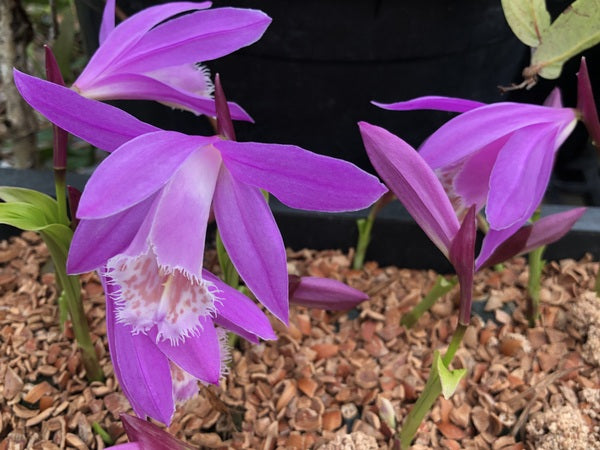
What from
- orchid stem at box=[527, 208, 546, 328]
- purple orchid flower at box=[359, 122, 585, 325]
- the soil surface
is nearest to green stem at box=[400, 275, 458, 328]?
the soil surface

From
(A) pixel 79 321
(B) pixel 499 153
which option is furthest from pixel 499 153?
(A) pixel 79 321

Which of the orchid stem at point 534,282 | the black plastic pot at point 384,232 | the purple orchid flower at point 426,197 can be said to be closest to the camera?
the purple orchid flower at point 426,197

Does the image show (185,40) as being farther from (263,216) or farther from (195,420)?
(195,420)

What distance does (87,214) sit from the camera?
476mm

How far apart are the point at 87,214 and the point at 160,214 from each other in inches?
3.4

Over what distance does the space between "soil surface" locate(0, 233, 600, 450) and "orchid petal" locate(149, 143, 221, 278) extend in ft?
0.93

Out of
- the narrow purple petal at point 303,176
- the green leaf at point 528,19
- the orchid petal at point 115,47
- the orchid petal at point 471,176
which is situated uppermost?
the green leaf at point 528,19

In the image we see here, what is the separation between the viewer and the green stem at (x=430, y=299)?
0.87 m

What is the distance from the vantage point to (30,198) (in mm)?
688

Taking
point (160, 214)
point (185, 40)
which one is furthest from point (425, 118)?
point (160, 214)

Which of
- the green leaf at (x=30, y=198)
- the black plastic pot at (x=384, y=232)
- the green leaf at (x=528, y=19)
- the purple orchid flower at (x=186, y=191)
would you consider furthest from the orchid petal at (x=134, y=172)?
the black plastic pot at (x=384, y=232)

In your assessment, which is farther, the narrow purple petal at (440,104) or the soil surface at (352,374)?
the soil surface at (352,374)

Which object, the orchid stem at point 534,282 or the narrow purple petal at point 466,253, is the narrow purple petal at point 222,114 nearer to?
the narrow purple petal at point 466,253

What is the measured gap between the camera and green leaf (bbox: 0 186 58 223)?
68 cm
